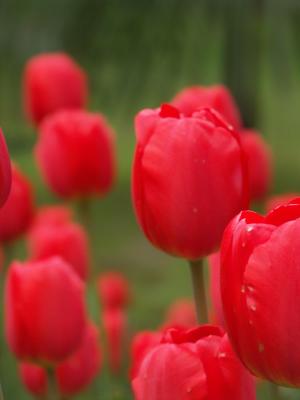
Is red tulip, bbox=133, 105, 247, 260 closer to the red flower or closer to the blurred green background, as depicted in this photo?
the red flower

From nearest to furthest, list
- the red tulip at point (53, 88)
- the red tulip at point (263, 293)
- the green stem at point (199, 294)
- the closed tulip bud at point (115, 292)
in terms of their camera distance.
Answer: the red tulip at point (263, 293), the green stem at point (199, 294), the red tulip at point (53, 88), the closed tulip bud at point (115, 292)

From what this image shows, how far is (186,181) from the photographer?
56cm

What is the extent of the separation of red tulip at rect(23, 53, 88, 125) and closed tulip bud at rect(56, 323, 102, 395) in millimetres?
290

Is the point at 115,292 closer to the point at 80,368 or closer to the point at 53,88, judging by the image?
the point at 53,88

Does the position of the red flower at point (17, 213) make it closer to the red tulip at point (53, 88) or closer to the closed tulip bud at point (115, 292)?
the red tulip at point (53, 88)

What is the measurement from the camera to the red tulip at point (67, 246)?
877 mm

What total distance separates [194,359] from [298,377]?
4 cm

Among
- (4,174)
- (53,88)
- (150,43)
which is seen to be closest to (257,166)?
(53,88)

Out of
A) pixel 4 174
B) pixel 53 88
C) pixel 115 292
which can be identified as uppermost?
pixel 4 174

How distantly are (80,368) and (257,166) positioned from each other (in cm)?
30

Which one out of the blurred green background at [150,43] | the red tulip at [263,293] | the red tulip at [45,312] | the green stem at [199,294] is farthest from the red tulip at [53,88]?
the red tulip at [263,293]

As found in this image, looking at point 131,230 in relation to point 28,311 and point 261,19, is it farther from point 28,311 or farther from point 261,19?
point 28,311

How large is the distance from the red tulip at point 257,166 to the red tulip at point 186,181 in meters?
0.41

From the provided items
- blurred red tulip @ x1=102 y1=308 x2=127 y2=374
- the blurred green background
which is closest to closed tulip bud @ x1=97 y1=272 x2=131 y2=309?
the blurred green background
